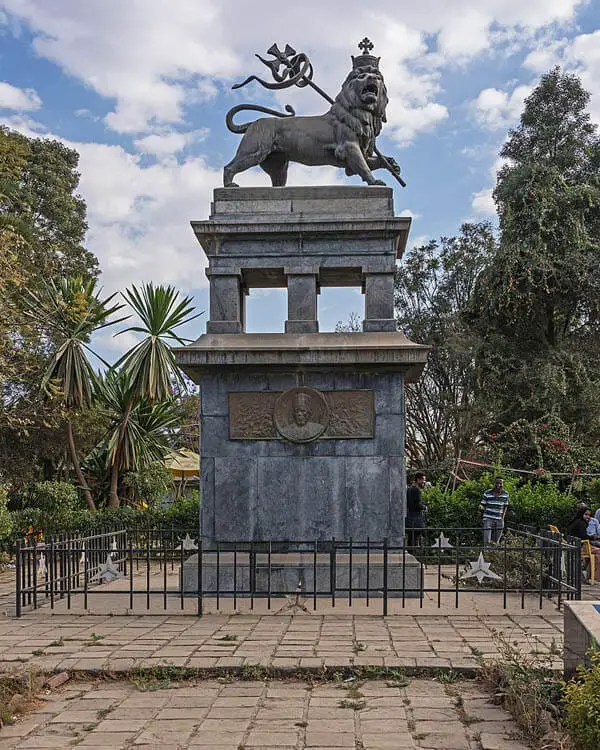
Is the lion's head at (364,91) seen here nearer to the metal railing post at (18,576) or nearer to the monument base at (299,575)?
the monument base at (299,575)

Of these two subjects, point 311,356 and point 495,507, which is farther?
point 495,507

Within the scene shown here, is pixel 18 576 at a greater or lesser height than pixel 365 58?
lesser

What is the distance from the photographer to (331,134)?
1352 cm

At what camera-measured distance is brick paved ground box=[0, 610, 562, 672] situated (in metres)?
7.82

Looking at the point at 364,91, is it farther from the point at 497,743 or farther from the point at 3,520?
the point at 3,520

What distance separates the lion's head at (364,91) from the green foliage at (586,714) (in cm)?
1015

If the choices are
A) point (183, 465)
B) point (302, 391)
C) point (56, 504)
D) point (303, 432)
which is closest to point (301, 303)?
point (302, 391)

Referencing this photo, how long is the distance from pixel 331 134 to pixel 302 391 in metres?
4.20

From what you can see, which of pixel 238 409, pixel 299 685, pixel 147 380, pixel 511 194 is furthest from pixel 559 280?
pixel 299 685

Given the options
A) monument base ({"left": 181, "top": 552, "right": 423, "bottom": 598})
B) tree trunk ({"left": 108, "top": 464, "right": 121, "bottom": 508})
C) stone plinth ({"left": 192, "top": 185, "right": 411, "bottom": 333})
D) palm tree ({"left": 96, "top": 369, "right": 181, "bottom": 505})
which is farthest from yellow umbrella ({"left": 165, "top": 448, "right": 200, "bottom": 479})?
monument base ({"left": 181, "top": 552, "right": 423, "bottom": 598})

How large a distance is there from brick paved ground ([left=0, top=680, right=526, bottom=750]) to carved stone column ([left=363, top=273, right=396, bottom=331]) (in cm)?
644

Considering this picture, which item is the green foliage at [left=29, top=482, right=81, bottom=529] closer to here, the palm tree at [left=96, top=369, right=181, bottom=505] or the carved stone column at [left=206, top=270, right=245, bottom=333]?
the palm tree at [left=96, top=369, right=181, bottom=505]

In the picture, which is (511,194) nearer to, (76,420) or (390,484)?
(76,420)

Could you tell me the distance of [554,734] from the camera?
5.76m
